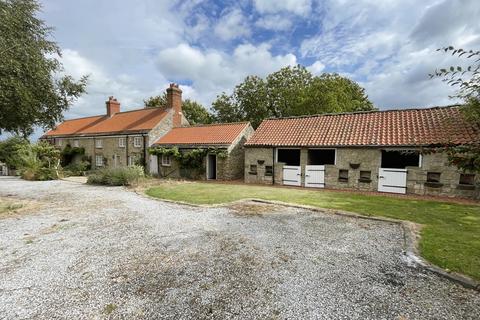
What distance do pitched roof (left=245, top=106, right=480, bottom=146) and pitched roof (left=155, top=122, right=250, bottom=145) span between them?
2.57 m

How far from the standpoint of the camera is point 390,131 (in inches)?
551

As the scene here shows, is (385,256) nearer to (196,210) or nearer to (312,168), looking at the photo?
(196,210)

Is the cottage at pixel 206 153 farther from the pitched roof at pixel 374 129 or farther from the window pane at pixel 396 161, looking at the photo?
the window pane at pixel 396 161


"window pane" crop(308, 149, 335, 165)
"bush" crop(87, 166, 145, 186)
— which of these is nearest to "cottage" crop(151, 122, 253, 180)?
"bush" crop(87, 166, 145, 186)

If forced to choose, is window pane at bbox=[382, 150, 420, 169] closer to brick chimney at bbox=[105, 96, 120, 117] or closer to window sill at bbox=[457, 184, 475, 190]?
window sill at bbox=[457, 184, 475, 190]

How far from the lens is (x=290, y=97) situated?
3108 cm

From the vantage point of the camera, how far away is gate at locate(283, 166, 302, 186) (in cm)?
1602

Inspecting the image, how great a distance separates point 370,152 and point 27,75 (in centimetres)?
1626

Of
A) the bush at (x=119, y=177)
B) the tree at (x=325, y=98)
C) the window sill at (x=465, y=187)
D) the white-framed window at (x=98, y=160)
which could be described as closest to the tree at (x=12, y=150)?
the white-framed window at (x=98, y=160)

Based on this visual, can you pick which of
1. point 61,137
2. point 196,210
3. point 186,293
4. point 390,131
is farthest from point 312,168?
point 61,137

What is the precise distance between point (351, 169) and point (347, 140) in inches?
67.2

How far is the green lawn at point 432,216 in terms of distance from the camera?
4992 millimetres

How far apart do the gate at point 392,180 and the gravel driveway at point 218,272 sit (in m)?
6.82

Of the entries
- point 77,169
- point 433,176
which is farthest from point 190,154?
point 433,176
